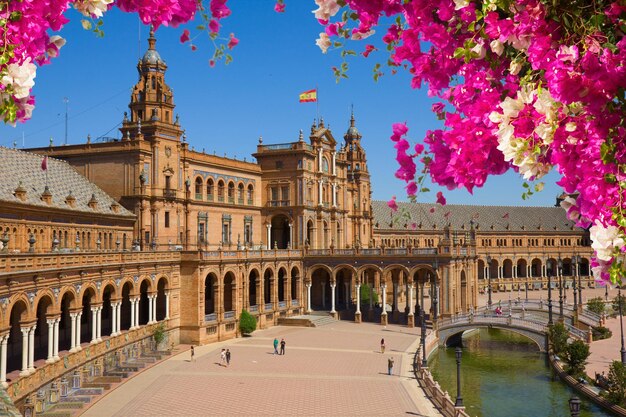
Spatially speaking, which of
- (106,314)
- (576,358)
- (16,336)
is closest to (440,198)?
(16,336)

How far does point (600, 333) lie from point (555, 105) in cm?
6604

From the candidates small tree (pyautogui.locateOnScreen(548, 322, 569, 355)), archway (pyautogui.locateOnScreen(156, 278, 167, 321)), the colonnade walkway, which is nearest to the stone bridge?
small tree (pyautogui.locateOnScreen(548, 322, 569, 355))

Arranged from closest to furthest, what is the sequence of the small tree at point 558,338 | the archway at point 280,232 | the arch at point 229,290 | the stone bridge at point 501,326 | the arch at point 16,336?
the arch at point 16,336 → the small tree at point 558,338 → the stone bridge at point 501,326 → the arch at point 229,290 → the archway at point 280,232

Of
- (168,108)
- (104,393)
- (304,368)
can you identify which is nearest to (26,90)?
(104,393)

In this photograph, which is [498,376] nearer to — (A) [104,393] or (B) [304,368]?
(B) [304,368]

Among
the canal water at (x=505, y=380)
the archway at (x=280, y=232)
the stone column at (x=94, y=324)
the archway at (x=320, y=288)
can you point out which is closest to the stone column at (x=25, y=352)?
the stone column at (x=94, y=324)

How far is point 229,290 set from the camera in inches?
2638

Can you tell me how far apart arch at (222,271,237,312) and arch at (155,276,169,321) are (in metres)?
7.77

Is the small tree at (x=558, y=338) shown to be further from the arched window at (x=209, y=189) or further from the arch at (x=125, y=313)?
the arched window at (x=209, y=189)

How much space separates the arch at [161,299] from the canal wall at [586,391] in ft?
99.0

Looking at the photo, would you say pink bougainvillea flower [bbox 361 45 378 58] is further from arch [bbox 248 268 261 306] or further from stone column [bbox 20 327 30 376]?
arch [bbox 248 268 261 306]

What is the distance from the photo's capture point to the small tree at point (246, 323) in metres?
60.0

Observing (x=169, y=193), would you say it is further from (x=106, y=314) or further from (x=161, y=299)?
(x=106, y=314)

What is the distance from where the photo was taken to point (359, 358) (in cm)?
5000
